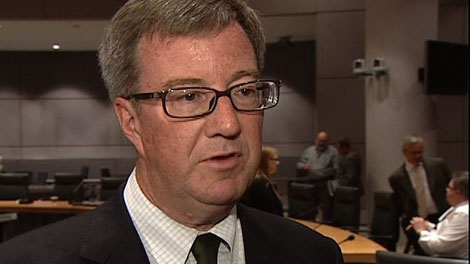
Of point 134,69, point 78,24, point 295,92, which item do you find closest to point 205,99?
point 134,69

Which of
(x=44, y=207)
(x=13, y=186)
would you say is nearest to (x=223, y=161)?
(x=13, y=186)

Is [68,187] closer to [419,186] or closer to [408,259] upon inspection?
[419,186]

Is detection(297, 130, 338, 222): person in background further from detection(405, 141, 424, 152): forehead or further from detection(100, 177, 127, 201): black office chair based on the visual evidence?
detection(100, 177, 127, 201): black office chair

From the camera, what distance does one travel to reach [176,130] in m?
0.98

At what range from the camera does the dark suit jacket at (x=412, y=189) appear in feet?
18.1

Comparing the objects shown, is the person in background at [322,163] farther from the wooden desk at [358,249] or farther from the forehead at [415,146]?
the wooden desk at [358,249]

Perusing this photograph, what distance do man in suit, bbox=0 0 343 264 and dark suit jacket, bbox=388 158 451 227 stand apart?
4662 millimetres

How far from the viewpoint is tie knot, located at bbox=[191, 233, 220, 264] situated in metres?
1.06

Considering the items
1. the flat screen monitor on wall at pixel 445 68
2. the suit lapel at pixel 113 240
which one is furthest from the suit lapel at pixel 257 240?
the flat screen monitor on wall at pixel 445 68

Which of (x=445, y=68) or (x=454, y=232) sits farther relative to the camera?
(x=445, y=68)

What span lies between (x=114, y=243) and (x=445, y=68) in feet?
21.0

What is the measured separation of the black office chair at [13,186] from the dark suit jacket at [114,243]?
3.88 m

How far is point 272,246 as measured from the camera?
1.21 meters

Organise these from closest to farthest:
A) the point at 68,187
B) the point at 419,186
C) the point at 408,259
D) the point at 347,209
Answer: the point at 408,259
the point at 419,186
the point at 347,209
the point at 68,187
